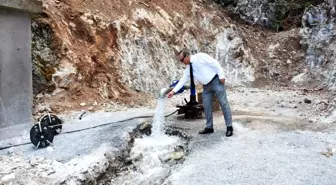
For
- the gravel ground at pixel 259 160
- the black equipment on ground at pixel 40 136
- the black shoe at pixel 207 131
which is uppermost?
the black equipment on ground at pixel 40 136

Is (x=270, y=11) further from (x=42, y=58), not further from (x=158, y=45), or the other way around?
(x=42, y=58)

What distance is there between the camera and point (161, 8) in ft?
47.1

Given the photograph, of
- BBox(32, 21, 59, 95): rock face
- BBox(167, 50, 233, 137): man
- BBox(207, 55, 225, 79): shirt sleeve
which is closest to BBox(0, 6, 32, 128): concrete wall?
BBox(32, 21, 59, 95): rock face

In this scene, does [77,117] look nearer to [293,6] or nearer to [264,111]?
[264,111]

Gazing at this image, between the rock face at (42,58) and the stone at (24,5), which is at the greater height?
the stone at (24,5)

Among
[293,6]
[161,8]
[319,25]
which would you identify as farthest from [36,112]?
[293,6]

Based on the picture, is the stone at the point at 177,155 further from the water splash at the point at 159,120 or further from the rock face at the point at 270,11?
the rock face at the point at 270,11

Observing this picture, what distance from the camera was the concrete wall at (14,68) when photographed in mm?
6664

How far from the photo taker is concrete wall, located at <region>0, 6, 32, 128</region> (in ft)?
21.9

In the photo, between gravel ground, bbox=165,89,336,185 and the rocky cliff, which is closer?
gravel ground, bbox=165,89,336,185

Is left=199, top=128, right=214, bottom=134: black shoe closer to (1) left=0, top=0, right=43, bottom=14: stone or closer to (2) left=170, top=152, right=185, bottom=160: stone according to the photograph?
(2) left=170, top=152, right=185, bottom=160: stone

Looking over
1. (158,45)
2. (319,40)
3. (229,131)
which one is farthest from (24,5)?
(319,40)

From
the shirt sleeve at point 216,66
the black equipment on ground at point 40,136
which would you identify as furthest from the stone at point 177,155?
the black equipment on ground at point 40,136

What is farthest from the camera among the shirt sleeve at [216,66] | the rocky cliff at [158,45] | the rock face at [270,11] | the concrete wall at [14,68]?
the rock face at [270,11]
